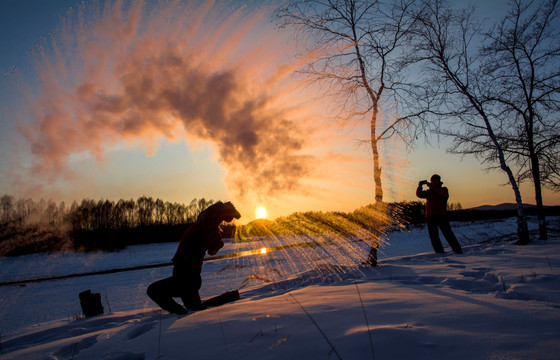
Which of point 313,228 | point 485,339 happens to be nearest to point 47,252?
point 313,228

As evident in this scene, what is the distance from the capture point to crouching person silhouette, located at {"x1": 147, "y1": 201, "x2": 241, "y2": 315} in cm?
402

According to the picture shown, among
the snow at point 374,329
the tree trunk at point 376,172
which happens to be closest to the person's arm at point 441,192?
the tree trunk at point 376,172

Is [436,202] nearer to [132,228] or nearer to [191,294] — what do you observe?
[191,294]

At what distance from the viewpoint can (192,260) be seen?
4219 millimetres

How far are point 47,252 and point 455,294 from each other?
3396 cm

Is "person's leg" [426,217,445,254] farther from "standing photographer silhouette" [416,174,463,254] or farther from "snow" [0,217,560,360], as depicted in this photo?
"snow" [0,217,560,360]

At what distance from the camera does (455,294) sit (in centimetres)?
333

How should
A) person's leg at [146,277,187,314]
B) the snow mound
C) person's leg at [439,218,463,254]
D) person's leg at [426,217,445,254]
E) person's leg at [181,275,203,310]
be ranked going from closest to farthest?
the snow mound → person's leg at [146,277,187,314] → person's leg at [181,275,203,310] → person's leg at [439,218,463,254] → person's leg at [426,217,445,254]

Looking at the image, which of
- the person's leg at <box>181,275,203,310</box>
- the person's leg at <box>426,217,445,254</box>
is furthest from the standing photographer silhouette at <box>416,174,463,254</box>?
the person's leg at <box>181,275,203,310</box>

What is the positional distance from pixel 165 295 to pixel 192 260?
59 cm

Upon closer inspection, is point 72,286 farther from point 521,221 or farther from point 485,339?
point 521,221

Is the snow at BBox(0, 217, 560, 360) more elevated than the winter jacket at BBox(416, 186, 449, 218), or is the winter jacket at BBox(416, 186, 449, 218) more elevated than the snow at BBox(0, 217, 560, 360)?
the winter jacket at BBox(416, 186, 449, 218)

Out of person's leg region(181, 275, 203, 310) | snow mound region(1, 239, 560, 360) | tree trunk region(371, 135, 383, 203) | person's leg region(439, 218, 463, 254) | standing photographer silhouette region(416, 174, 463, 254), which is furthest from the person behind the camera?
standing photographer silhouette region(416, 174, 463, 254)

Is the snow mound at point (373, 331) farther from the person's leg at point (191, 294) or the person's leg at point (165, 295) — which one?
the person's leg at point (191, 294)
